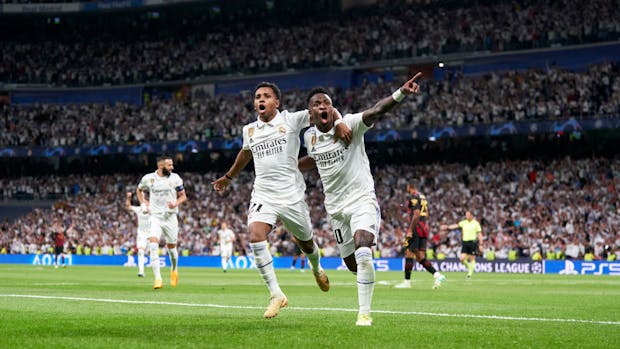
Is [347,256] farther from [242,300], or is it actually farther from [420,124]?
[420,124]

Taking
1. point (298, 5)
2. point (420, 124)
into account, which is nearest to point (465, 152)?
point (420, 124)

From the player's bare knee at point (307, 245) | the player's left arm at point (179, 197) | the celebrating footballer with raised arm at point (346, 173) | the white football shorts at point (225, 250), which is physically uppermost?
the celebrating footballer with raised arm at point (346, 173)

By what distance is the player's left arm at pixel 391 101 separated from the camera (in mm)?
Result: 10680

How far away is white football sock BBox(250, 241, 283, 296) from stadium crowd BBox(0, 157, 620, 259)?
3248 centimetres

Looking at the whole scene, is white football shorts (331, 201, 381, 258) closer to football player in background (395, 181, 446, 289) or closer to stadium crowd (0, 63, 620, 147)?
football player in background (395, 181, 446, 289)

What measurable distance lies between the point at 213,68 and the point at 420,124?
71.3 feet

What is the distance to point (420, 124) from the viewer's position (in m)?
57.2

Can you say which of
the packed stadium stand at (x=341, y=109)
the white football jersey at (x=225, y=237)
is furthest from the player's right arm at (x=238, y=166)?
the white football jersey at (x=225, y=237)

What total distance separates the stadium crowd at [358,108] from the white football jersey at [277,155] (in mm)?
40547

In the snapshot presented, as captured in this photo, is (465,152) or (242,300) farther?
(465,152)

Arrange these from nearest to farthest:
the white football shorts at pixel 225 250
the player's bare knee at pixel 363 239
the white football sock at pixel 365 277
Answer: the white football sock at pixel 365 277 < the player's bare knee at pixel 363 239 < the white football shorts at pixel 225 250

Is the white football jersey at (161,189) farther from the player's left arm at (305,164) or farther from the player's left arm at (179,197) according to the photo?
the player's left arm at (305,164)

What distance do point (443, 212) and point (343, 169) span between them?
3890cm

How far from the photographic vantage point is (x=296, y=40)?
70188mm
